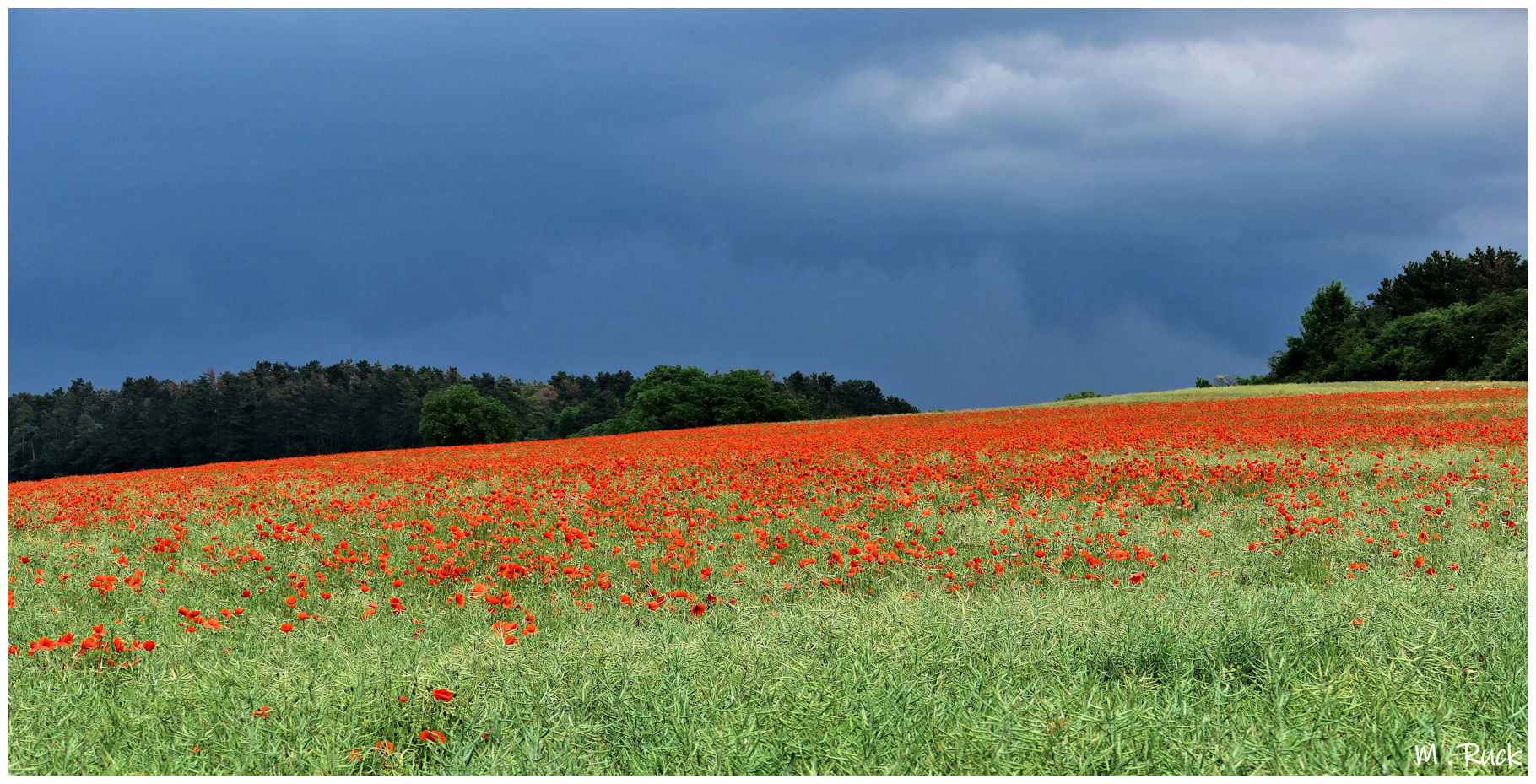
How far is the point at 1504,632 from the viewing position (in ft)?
12.7

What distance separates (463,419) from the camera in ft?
188

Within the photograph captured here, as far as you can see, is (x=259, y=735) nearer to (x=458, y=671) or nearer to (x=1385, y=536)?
(x=458, y=671)

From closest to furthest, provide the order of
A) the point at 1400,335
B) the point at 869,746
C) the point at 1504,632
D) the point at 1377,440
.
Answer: the point at 869,746 < the point at 1504,632 < the point at 1377,440 < the point at 1400,335

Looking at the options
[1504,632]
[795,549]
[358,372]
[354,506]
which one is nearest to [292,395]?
[358,372]

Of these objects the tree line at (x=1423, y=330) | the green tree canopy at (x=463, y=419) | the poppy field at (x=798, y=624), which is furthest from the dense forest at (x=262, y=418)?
the poppy field at (x=798, y=624)

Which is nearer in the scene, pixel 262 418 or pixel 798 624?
pixel 798 624

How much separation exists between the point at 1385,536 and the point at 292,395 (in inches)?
2964

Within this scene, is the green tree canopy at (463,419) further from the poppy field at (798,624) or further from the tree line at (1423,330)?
the tree line at (1423,330)

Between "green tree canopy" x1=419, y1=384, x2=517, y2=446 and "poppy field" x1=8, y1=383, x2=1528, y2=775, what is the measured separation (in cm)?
4799

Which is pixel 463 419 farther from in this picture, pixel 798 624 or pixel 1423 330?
pixel 1423 330

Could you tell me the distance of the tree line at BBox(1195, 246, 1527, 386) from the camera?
4678cm

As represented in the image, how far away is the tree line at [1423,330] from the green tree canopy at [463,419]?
174 ft

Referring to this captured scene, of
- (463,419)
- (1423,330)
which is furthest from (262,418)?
(1423,330)

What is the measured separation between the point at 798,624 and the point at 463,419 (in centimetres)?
5680
